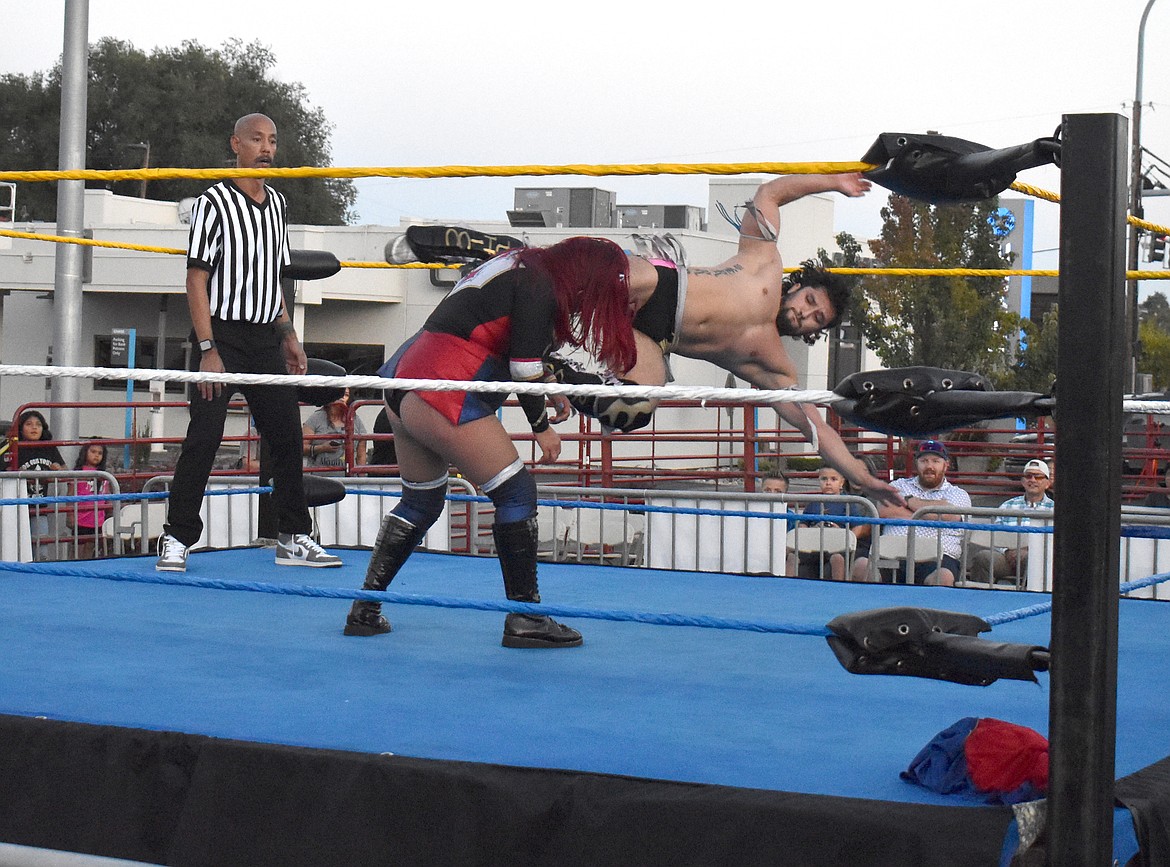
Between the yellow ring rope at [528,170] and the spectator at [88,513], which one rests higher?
the yellow ring rope at [528,170]

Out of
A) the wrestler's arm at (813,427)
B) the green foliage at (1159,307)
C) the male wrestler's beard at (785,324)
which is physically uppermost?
the green foliage at (1159,307)

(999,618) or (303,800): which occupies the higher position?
(999,618)

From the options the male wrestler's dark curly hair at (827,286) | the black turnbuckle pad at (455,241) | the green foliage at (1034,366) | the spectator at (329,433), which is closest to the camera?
the male wrestler's dark curly hair at (827,286)

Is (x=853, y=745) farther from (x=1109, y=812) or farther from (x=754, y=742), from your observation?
(x=1109, y=812)

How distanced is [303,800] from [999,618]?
43.2 inches

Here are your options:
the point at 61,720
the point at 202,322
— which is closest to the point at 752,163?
the point at 61,720

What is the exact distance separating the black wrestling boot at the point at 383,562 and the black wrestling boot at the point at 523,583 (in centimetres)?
28

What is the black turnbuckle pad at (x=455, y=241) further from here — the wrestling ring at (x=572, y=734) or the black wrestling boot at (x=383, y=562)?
the wrestling ring at (x=572, y=734)

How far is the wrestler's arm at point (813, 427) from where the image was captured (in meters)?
3.08

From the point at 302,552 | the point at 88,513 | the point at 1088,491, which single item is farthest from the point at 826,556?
the point at 1088,491

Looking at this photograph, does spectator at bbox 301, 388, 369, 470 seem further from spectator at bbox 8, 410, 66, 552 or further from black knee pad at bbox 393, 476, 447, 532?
black knee pad at bbox 393, 476, 447, 532

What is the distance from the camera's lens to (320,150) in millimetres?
44219

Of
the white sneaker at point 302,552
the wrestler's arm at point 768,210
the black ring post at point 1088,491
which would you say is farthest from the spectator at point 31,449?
the black ring post at point 1088,491

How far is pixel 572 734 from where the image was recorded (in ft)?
7.72
